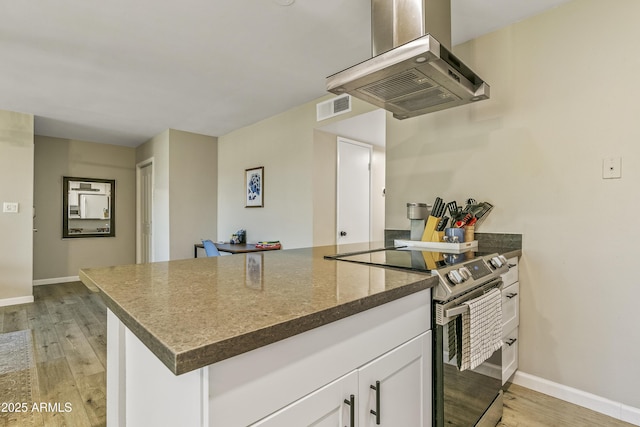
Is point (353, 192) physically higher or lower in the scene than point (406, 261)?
higher

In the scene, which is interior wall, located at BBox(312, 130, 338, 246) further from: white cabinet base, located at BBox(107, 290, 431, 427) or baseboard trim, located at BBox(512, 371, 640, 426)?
white cabinet base, located at BBox(107, 290, 431, 427)

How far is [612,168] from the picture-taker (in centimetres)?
180

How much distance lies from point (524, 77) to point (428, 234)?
1.20 m

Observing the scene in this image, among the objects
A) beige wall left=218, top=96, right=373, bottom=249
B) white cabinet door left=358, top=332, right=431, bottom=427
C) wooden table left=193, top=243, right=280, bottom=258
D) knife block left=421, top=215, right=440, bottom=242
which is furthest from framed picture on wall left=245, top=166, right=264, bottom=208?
white cabinet door left=358, top=332, right=431, bottom=427

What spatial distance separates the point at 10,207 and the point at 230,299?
4621 millimetres

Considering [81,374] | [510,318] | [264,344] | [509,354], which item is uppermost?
[264,344]

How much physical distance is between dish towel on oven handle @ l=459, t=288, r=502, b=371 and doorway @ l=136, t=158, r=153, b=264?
512 centimetres

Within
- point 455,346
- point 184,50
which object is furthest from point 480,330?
point 184,50

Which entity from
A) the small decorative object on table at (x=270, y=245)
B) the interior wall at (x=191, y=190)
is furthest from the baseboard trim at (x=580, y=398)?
the interior wall at (x=191, y=190)

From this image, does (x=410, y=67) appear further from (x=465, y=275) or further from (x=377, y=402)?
(x=377, y=402)

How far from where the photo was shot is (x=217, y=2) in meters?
1.92

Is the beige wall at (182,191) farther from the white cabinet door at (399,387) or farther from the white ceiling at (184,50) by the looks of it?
the white cabinet door at (399,387)

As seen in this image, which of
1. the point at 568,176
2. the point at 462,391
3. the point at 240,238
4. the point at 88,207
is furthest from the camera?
the point at 88,207

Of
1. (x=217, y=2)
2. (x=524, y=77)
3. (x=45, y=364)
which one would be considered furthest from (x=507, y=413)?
(x=45, y=364)
